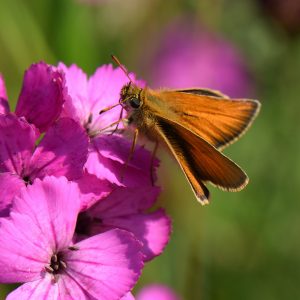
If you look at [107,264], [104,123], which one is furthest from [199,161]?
[107,264]

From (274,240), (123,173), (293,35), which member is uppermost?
(293,35)

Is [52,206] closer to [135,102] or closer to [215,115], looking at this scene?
[135,102]

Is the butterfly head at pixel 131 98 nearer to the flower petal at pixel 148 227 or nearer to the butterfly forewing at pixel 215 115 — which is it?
the butterfly forewing at pixel 215 115

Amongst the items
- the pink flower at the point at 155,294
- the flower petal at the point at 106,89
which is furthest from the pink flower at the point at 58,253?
the pink flower at the point at 155,294

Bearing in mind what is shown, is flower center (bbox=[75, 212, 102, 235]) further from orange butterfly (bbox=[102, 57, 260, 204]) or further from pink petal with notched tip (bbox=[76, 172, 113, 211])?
orange butterfly (bbox=[102, 57, 260, 204])

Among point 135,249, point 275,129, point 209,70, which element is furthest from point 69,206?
point 209,70

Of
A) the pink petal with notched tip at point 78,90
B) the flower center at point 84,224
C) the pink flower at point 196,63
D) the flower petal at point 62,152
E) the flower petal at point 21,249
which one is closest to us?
the flower petal at point 21,249

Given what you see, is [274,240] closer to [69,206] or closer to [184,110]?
[184,110]
